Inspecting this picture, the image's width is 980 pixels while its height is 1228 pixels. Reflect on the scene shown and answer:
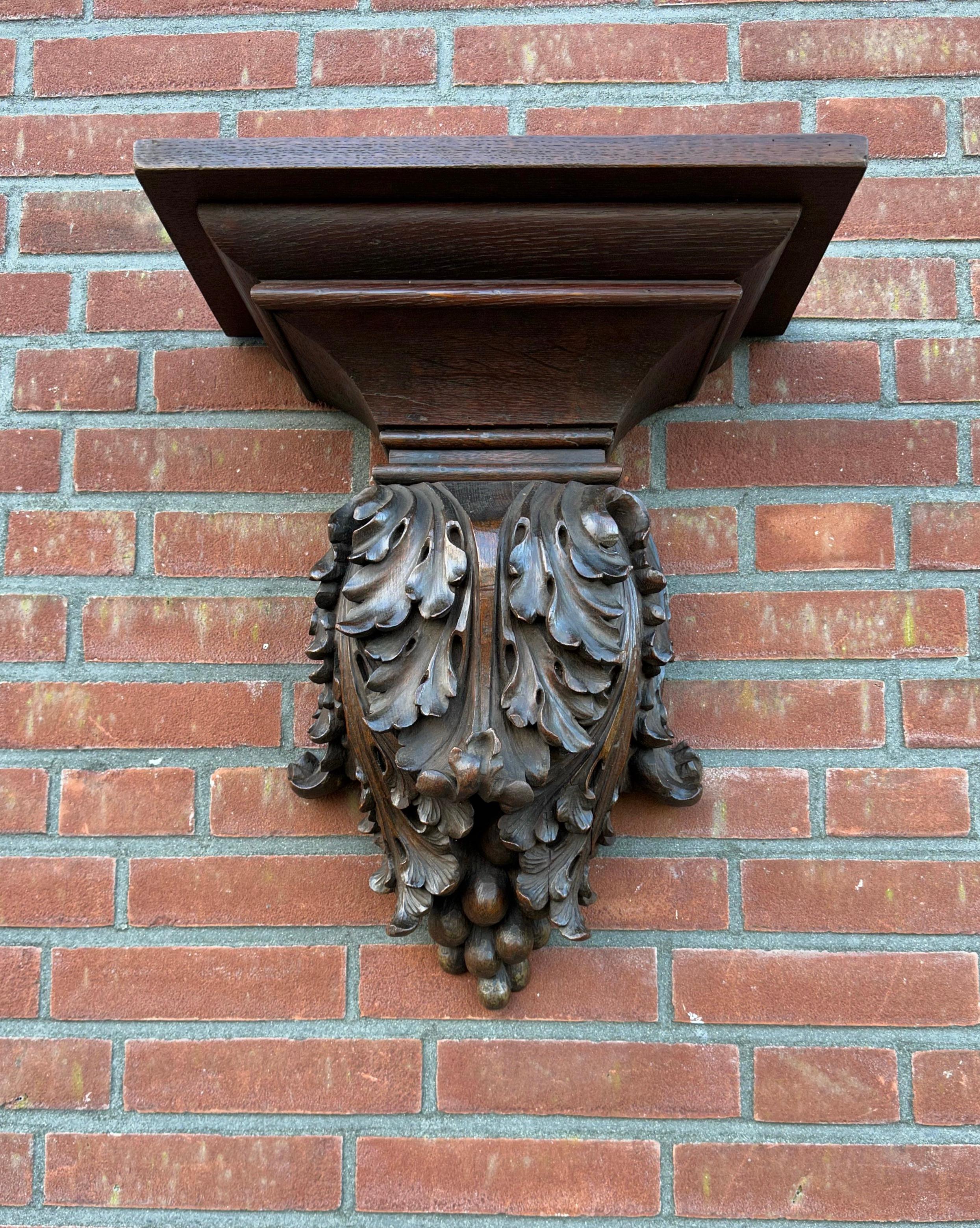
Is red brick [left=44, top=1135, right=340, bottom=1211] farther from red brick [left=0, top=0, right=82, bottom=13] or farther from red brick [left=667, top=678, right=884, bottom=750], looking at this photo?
red brick [left=0, top=0, right=82, bottom=13]

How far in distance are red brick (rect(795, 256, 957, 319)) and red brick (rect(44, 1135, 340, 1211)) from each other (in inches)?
41.0

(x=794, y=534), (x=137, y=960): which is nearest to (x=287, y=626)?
(x=137, y=960)

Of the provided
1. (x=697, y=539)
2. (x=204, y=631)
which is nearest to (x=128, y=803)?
(x=204, y=631)

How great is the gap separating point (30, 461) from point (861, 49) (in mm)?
1052

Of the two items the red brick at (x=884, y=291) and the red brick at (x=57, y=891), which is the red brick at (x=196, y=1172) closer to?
the red brick at (x=57, y=891)

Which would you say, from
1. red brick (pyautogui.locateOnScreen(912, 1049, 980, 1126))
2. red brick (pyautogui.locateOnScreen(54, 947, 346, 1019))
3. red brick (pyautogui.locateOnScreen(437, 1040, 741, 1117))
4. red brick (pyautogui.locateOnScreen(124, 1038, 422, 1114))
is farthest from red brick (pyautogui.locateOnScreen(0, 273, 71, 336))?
red brick (pyautogui.locateOnScreen(912, 1049, 980, 1126))

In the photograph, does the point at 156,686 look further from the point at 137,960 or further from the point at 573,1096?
the point at 573,1096

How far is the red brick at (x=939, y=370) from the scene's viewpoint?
113cm

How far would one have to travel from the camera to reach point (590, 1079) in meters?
1.04

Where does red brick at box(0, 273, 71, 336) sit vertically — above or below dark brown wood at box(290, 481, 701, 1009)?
above

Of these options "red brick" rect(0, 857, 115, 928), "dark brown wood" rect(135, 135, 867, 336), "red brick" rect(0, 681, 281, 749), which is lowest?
"red brick" rect(0, 857, 115, 928)

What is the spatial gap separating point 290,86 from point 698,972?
3.55 feet

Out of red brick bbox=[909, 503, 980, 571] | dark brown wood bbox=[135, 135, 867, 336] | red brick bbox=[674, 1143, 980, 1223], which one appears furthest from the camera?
red brick bbox=[909, 503, 980, 571]

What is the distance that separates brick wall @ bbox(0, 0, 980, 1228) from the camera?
3.38 ft
